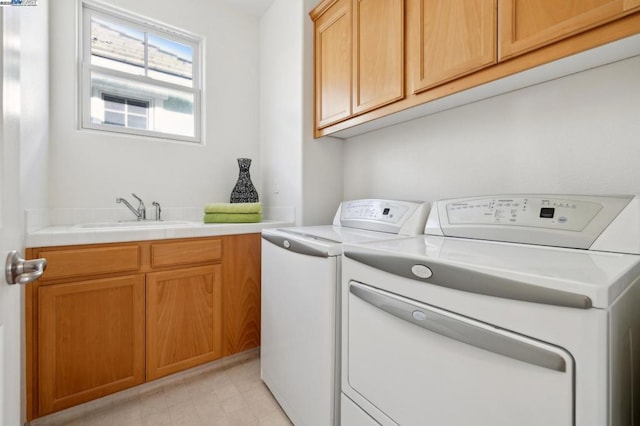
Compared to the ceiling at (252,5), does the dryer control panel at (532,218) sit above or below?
below

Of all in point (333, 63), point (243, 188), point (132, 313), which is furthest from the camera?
point (243, 188)

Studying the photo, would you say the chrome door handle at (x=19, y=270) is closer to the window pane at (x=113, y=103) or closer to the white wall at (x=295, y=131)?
A: the white wall at (x=295, y=131)

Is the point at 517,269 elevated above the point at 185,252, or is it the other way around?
the point at 517,269

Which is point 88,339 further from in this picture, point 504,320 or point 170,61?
point 170,61

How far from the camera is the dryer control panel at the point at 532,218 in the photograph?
33.4 inches

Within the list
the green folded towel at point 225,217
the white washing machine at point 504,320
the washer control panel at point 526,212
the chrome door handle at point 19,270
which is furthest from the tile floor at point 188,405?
the washer control panel at point 526,212

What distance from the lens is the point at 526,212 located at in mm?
1009

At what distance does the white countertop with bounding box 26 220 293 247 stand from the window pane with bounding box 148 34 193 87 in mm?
1238

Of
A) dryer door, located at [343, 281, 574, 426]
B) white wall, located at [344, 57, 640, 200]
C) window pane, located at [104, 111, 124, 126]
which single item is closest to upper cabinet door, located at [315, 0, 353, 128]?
white wall, located at [344, 57, 640, 200]

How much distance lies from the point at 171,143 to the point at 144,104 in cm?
37

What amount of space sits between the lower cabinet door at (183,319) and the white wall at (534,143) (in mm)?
1319

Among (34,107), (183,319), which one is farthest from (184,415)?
(34,107)

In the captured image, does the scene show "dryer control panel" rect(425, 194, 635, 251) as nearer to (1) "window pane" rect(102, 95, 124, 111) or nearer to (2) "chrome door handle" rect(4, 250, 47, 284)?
(2) "chrome door handle" rect(4, 250, 47, 284)

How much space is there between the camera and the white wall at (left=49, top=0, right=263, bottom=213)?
186 cm
